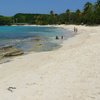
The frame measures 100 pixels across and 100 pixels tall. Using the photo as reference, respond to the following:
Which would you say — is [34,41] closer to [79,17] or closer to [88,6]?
[88,6]

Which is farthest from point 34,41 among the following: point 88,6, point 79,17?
point 79,17

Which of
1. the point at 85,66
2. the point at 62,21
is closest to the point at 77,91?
the point at 85,66

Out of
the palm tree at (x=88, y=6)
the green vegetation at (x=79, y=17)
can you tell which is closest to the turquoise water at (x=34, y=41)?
the green vegetation at (x=79, y=17)

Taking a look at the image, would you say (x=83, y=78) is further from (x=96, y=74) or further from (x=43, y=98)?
(x=43, y=98)

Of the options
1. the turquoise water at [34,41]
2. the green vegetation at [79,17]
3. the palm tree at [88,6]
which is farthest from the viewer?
the palm tree at [88,6]

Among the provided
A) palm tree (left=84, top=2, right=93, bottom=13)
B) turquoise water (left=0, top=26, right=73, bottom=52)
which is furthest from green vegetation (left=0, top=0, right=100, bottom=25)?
turquoise water (left=0, top=26, right=73, bottom=52)

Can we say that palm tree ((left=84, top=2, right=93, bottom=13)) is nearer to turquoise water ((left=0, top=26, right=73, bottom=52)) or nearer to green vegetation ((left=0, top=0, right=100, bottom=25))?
green vegetation ((left=0, top=0, right=100, bottom=25))

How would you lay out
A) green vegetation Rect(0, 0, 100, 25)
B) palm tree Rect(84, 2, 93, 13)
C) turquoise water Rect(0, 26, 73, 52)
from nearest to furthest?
turquoise water Rect(0, 26, 73, 52), green vegetation Rect(0, 0, 100, 25), palm tree Rect(84, 2, 93, 13)

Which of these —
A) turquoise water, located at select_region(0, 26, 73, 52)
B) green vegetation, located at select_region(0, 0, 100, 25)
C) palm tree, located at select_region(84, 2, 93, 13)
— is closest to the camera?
turquoise water, located at select_region(0, 26, 73, 52)

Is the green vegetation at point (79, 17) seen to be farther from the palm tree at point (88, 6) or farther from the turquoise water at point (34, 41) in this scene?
the turquoise water at point (34, 41)

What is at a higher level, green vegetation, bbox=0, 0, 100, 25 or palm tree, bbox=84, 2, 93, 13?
palm tree, bbox=84, 2, 93, 13

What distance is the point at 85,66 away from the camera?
1229cm

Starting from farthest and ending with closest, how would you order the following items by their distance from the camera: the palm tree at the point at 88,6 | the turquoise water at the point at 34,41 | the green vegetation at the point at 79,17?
the palm tree at the point at 88,6 < the green vegetation at the point at 79,17 < the turquoise water at the point at 34,41

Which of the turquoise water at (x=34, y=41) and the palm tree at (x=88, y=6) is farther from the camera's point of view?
the palm tree at (x=88, y=6)
